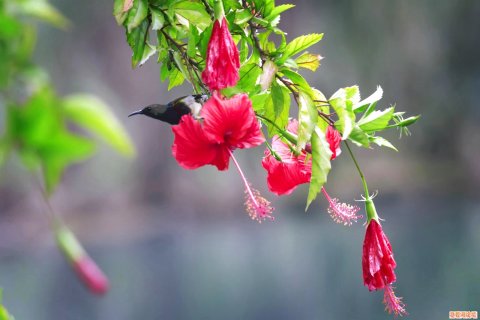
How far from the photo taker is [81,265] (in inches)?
5.6

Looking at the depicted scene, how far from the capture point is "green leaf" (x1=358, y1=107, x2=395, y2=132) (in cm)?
27

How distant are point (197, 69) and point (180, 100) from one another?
30mm

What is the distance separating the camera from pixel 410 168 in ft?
16.0

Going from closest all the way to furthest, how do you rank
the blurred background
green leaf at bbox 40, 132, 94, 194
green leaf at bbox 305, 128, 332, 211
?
green leaf at bbox 40, 132, 94, 194 → green leaf at bbox 305, 128, 332, 211 → the blurred background

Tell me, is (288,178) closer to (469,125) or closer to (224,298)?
(224,298)

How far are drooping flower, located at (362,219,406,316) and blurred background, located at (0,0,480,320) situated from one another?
3.49m

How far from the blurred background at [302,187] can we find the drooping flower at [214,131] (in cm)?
354

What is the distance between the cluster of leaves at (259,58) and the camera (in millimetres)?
267

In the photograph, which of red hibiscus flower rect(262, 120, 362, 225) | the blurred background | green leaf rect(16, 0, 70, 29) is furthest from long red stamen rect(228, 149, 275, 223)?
the blurred background

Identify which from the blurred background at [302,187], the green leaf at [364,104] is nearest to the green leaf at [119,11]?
the green leaf at [364,104]

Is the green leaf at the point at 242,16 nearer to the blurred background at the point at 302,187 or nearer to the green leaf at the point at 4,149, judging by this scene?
the green leaf at the point at 4,149

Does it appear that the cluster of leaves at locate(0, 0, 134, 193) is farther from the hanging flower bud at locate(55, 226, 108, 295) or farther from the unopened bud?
the unopened bud

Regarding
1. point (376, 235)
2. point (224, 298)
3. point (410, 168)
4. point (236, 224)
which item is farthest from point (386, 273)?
point (410, 168)

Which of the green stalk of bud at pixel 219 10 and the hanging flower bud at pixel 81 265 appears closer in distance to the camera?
the hanging flower bud at pixel 81 265
